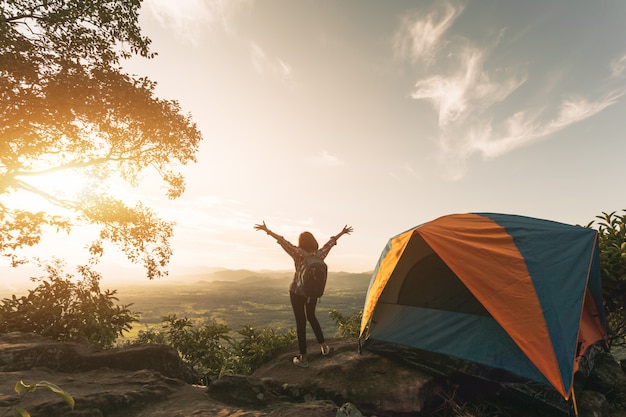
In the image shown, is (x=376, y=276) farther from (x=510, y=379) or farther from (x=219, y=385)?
(x=219, y=385)

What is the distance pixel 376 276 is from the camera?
21.8 feet

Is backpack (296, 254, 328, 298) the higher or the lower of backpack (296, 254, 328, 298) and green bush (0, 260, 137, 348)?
the higher

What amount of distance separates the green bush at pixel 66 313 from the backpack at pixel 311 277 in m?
5.93

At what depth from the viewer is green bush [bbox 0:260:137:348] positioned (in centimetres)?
775

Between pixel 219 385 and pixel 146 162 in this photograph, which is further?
pixel 146 162

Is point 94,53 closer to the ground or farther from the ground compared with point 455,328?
farther from the ground

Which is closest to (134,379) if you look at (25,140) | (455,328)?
(455,328)

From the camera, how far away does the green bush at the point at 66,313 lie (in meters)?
7.75

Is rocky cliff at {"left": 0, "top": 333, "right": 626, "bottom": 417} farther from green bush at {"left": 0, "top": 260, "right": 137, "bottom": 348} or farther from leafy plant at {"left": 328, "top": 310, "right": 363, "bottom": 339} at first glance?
leafy plant at {"left": 328, "top": 310, "right": 363, "bottom": 339}

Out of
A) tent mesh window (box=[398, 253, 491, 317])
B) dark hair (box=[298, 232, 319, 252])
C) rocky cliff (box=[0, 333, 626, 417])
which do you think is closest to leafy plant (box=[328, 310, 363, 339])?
rocky cliff (box=[0, 333, 626, 417])

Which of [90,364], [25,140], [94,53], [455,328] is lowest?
[90,364]

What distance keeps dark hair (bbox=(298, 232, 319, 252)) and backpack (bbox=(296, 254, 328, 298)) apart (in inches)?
8.7

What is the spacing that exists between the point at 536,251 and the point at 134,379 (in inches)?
278

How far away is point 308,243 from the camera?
20.1ft
